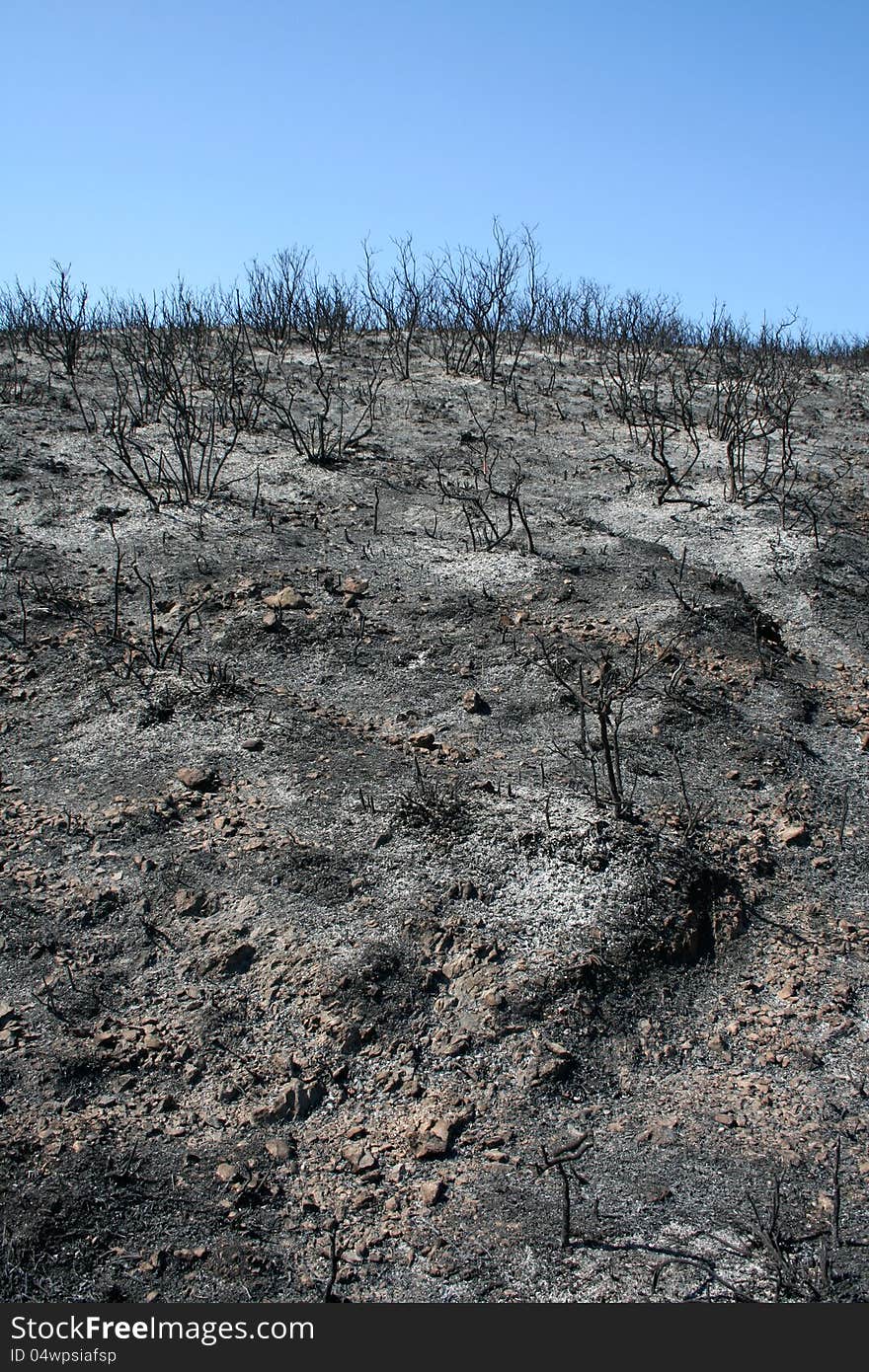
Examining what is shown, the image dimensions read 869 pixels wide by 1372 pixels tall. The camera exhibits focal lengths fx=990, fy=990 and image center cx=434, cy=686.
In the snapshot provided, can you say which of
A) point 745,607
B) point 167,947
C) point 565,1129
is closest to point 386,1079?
point 565,1129

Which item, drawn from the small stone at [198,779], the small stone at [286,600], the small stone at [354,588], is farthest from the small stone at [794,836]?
the small stone at [286,600]

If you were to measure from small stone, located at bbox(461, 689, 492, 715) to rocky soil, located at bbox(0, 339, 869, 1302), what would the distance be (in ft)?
0.10

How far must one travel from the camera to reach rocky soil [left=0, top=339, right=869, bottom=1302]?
219cm

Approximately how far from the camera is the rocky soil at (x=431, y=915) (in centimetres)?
219

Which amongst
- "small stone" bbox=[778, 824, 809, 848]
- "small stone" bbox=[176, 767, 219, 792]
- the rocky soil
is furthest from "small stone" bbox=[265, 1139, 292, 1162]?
"small stone" bbox=[778, 824, 809, 848]

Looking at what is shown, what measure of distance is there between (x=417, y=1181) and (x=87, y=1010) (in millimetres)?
1045

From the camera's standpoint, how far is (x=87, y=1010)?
2.73 m

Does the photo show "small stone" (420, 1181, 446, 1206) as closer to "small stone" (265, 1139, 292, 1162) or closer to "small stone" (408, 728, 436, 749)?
"small stone" (265, 1139, 292, 1162)

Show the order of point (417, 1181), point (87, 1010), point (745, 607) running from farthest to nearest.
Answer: point (745, 607) < point (87, 1010) < point (417, 1181)

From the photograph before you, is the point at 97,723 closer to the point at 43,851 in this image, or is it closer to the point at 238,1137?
the point at 43,851

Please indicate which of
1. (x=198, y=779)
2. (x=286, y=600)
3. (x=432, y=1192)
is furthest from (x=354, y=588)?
(x=432, y=1192)

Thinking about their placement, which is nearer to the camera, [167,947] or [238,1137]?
[238,1137]

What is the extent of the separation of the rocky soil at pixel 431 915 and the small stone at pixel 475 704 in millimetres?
30

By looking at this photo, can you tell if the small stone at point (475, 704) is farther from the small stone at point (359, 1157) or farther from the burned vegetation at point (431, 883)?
the small stone at point (359, 1157)
